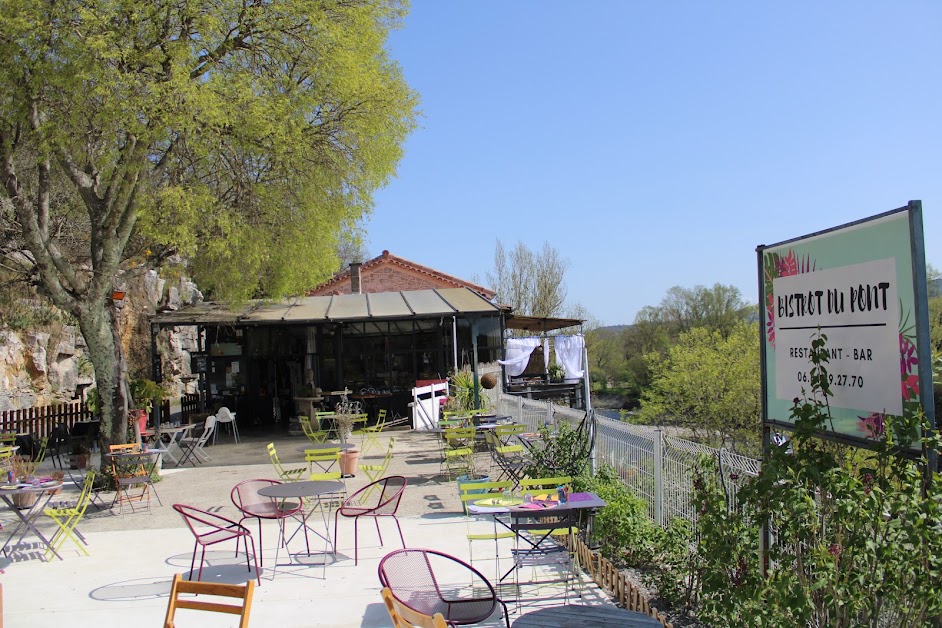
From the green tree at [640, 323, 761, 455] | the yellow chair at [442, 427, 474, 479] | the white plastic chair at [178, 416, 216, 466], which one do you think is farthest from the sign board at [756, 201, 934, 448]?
the green tree at [640, 323, 761, 455]

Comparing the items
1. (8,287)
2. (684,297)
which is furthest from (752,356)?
(684,297)

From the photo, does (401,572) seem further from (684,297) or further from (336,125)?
(684,297)

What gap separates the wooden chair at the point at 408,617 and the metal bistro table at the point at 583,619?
0.53 m

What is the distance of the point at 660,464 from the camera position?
7.08 m

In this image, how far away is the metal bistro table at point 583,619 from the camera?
368 centimetres

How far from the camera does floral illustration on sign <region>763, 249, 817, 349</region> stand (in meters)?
4.20

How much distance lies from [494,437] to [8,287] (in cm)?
1345

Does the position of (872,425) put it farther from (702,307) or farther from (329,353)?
(702,307)

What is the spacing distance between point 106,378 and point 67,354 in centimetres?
1319

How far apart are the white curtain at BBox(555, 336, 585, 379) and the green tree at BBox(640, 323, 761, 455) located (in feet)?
8.31

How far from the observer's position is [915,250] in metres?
3.30

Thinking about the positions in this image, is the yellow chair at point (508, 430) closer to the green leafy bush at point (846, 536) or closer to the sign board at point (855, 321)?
the sign board at point (855, 321)

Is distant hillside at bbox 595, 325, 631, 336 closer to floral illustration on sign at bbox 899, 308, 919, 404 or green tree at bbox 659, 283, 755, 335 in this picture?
green tree at bbox 659, 283, 755, 335

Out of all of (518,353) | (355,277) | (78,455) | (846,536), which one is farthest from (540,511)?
(355,277)
